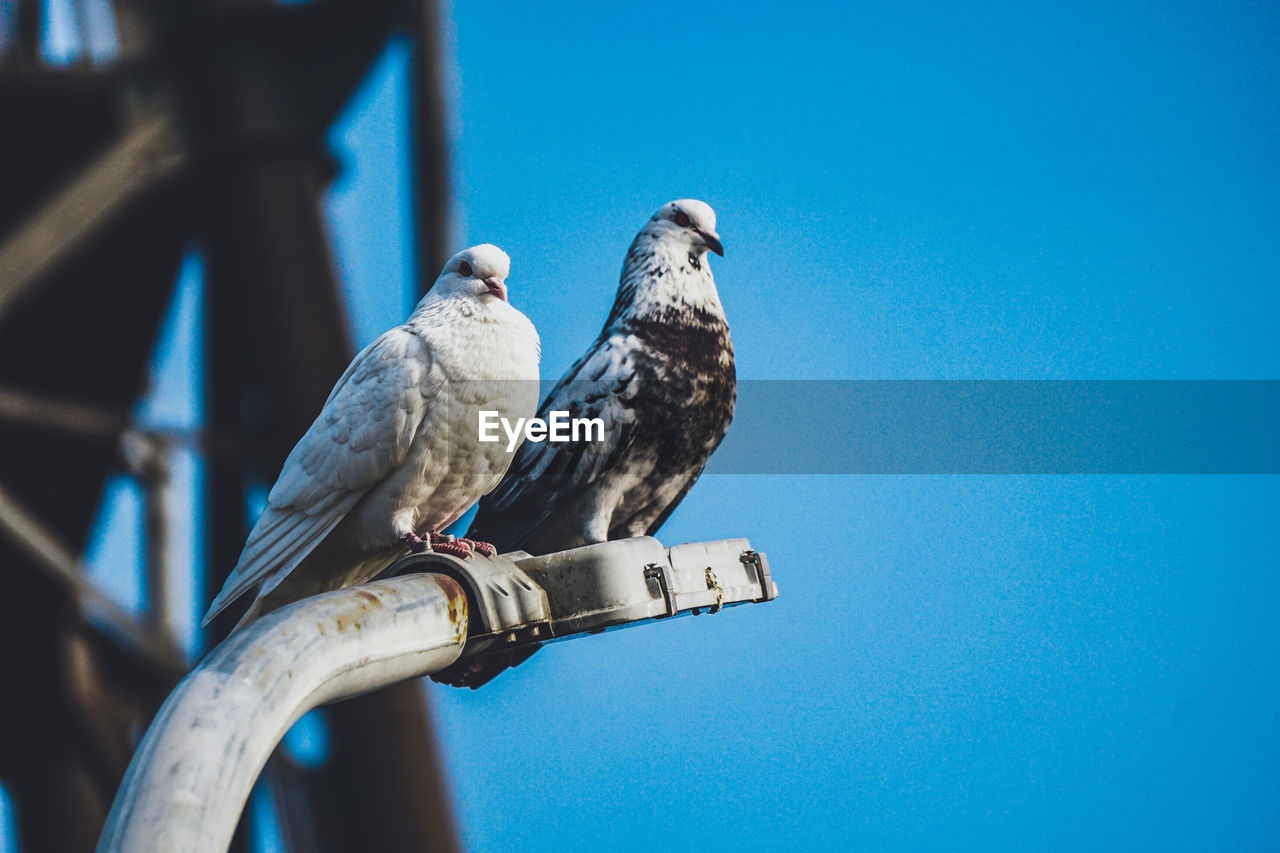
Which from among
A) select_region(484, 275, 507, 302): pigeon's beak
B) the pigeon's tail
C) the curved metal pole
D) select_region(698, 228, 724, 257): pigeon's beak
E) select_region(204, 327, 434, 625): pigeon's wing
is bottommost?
the curved metal pole

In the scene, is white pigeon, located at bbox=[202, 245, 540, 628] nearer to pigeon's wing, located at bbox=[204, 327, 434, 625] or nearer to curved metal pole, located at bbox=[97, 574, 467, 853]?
pigeon's wing, located at bbox=[204, 327, 434, 625]

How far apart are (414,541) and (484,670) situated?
384 mm

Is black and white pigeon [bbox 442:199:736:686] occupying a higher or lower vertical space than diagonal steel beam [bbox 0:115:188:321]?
lower

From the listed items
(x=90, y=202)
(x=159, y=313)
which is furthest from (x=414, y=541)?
(x=159, y=313)

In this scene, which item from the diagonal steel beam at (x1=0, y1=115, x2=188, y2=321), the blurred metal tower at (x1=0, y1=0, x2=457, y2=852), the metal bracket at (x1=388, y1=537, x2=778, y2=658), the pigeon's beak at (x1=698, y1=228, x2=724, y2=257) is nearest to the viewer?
the metal bracket at (x1=388, y1=537, x2=778, y2=658)

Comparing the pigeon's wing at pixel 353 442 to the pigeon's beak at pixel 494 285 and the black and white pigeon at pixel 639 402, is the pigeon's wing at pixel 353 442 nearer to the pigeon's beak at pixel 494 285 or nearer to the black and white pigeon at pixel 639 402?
the pigeon's beak at pixel 494 285

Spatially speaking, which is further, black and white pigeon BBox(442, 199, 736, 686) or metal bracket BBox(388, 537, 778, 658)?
black and white pigeon BBox(442, 199, 736, 686)

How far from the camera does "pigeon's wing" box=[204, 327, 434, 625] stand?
2.42 m

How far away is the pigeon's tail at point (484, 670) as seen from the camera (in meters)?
2.43

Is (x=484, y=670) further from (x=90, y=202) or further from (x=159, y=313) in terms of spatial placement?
(x=159, y=313)

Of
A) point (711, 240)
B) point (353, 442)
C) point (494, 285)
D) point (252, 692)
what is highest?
point (711, 240)

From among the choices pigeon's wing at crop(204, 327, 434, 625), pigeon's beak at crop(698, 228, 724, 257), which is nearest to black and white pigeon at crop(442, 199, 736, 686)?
pigeon's beak at crop(698, 228, 724, 257)

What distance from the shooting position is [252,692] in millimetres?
1449

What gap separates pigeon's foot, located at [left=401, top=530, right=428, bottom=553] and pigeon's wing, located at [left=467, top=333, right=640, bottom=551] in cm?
87
